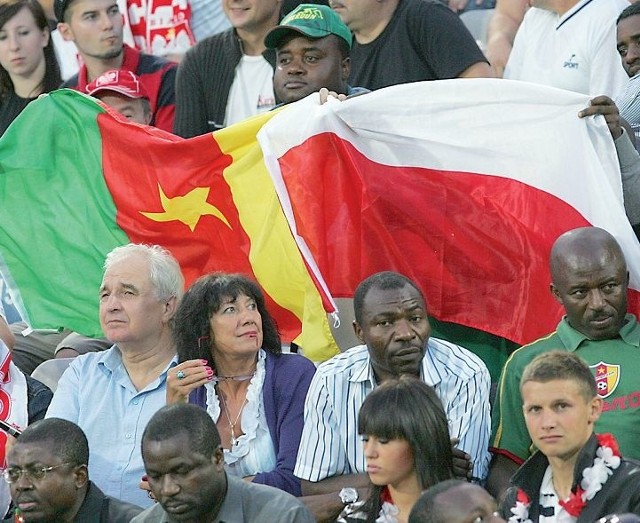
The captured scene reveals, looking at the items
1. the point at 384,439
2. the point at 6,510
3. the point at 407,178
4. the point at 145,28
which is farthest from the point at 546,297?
the point at 145,28

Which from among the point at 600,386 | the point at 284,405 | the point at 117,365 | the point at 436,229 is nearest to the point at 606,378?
the point at 600,386

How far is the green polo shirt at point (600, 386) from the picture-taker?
18.2ft

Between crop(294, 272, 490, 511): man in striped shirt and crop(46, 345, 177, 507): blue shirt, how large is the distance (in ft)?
2.51

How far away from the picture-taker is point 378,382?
19.6 feet

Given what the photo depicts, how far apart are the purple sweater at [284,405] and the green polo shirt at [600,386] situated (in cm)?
77

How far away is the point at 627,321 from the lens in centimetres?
583

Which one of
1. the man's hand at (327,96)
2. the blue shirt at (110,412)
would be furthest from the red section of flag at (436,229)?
the blue shirt at (110,412)

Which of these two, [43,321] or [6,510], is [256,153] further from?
[6,510]

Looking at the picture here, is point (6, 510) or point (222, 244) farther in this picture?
point (222, 244)

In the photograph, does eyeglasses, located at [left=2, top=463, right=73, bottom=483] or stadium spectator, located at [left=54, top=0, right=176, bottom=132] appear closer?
eyeglasses, located at [left=2, top=463, right=73, bottom=483]

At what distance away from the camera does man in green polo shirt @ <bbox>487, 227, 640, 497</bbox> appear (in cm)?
570

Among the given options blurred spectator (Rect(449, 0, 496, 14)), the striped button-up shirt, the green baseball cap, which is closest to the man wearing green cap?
the green baseball cap

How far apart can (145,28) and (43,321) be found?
275 cm

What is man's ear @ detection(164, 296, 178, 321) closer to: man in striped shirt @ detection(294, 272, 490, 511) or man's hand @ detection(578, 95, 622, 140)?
man in striped shirt @ detection(294, 272, 490, 511)
